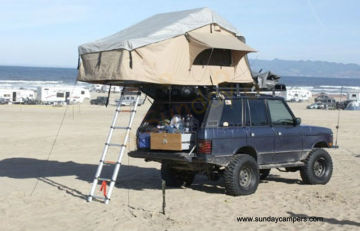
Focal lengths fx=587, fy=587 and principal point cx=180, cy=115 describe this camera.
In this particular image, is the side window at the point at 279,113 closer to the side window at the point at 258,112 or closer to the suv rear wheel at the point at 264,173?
the side window at the point at 258,112

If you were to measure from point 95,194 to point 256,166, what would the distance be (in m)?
3.13

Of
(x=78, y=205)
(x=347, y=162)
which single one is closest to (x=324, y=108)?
(x=347, y=162)

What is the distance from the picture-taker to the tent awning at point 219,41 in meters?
10.9

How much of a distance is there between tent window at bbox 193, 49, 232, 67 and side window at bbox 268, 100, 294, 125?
1.31 meters

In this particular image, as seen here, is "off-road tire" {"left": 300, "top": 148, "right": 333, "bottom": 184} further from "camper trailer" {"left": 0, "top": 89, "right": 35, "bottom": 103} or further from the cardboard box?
"camper trailer" {"left": 0, "top": 89, "right": 35, "bottom": 103}

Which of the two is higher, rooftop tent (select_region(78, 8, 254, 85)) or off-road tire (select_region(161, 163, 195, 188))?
rooftop tent (select_region(78, 8, 254, 85))

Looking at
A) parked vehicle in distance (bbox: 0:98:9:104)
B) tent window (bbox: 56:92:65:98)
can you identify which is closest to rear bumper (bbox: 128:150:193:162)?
parked vehicle in distance (bbox: 0:98:9:104)

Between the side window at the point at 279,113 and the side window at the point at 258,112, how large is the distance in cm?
21

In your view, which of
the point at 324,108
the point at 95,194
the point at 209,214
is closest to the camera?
the point at 209,214

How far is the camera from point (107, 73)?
A: 10.4m

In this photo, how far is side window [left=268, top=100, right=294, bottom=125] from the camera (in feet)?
39.7

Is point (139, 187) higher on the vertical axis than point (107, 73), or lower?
lower

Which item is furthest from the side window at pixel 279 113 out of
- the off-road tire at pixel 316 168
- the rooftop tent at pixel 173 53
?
the off-road tire at pixel 316 168

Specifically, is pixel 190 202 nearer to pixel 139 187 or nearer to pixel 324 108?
pixel 139 187
